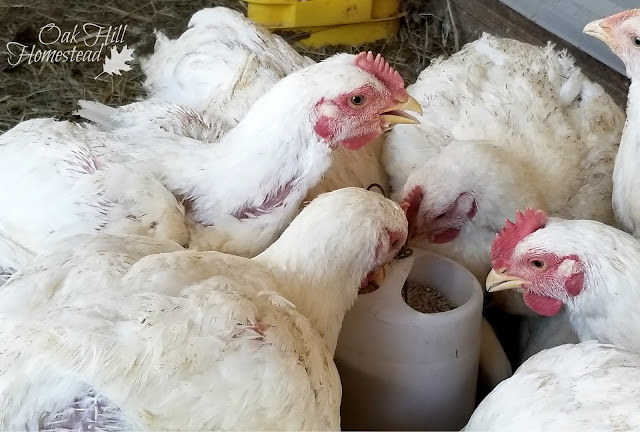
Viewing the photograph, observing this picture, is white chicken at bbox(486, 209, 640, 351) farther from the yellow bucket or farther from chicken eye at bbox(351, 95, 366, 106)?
the yellow bucket

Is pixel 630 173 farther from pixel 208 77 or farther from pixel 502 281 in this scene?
pixel 208 77

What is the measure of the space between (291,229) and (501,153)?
76cm

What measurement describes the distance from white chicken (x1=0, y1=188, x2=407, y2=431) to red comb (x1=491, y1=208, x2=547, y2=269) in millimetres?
559

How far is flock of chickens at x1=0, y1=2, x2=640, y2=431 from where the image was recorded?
4.09 ft

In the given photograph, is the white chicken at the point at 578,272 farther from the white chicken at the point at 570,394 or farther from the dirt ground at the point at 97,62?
the dirt ground at the point at 97,62

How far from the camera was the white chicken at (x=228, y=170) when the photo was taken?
177cm

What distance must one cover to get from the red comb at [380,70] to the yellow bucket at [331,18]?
1726 mm

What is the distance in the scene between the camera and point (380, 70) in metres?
1.88

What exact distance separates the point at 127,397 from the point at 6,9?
Result: 286 cm

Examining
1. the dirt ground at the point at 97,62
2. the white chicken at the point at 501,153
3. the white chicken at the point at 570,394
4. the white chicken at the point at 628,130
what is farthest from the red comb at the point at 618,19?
the dirt ground at the point at 97,62

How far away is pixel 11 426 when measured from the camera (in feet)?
3.94

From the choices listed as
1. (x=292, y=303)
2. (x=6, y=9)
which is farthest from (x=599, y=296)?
(x=6, y=9)

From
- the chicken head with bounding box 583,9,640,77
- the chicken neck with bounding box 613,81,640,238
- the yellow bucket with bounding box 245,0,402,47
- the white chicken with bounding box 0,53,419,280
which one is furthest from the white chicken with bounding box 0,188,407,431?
the yellow bucket with bounding box 245,0,402,47

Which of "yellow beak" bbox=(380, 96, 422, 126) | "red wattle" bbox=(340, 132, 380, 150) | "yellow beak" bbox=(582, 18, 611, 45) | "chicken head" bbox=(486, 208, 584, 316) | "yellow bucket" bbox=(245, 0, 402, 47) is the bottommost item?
"yellow bucket" bbox=(245, 0, 402, 47)
